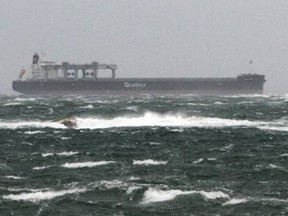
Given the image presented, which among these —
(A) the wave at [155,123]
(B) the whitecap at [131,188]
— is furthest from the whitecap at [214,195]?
(A) the wave at [155,123]

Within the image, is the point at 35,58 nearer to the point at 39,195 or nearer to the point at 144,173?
the point at 144,173

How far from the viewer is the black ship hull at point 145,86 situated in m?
166

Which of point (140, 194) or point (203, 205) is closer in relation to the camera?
point (203, 205)

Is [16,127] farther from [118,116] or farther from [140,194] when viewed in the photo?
[140,194]

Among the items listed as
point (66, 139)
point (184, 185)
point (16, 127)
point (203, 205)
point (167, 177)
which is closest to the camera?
point (203, 205)

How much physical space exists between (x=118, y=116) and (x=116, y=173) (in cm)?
4234

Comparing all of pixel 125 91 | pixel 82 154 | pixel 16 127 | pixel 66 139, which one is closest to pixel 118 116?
pixel 16 127

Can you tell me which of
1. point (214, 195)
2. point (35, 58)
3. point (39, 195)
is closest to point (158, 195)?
point (214, 195)

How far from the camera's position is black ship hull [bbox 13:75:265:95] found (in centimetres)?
16588

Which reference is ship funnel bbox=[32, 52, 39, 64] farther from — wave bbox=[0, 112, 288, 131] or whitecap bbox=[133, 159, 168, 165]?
whitecap bbox=[133, 159, 168, 165]

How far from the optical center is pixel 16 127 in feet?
179

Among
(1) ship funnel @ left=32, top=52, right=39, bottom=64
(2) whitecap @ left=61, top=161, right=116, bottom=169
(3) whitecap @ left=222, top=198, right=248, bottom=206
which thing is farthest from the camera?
(1) ship funnel @ left=32, top=52, right=39, bottom=64

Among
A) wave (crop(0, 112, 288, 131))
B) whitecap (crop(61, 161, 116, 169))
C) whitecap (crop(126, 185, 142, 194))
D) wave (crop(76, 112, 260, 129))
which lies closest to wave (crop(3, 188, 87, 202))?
whitecap (crop(126, 185, 142, 194))

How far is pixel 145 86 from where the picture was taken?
16912cm
